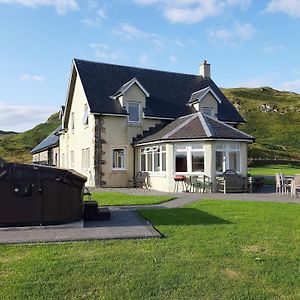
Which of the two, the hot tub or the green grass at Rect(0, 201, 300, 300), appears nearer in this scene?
the green grass at Rect(0, 201, 300, 300)

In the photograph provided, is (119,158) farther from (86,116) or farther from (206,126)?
(206,126)

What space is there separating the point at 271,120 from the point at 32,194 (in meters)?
97.6

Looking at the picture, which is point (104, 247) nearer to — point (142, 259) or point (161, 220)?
point (142, 259)

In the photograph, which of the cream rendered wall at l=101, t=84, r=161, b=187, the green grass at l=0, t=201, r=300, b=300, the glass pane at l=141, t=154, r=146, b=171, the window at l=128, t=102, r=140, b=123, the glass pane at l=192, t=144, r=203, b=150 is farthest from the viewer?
the window at l=128, t=102, r=140, b=123

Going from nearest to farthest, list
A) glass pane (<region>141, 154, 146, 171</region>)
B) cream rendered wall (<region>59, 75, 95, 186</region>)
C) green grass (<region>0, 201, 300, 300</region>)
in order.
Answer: green grass (<region>0, 201, 300, 300</region>)
glass pane (<region>141, 154, 146, 171</region>)
cream rendered wall (<region>59, 75, 95, 186</region>)

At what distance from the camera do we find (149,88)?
28703 mm

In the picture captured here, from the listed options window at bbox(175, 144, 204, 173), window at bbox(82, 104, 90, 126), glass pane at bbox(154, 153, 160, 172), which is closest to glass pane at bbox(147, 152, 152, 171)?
glass pane at bbox(154, 153, 160, 172)

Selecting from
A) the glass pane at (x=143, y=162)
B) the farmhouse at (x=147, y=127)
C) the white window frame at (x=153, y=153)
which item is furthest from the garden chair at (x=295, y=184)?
the glass pane at (x=143, y=162)

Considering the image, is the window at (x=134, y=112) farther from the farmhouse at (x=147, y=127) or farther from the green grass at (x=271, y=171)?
the green grass at (x=271, y=171)

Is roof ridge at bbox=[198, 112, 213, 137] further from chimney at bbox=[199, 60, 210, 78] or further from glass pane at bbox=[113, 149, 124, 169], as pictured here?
chimney at bbox=[199, 60, 210, 78]

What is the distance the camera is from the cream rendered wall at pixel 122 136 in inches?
1011

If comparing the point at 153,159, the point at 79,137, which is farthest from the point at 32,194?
the point at 79,137

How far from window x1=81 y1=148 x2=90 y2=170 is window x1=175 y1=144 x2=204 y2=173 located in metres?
7.76

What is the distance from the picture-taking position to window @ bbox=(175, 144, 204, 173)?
21.7 meters
